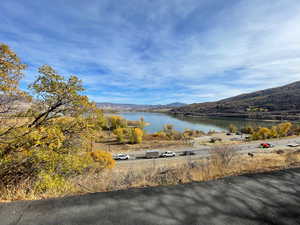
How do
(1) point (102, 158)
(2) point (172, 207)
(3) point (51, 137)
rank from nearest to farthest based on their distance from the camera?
(2) point (172, 207)
(3) point (51, 137)
(1) point (102, 158)

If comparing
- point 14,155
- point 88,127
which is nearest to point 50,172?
point 14,155

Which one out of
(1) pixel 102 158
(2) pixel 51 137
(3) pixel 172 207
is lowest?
(1) pixel 102 158

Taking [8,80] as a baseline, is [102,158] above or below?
below

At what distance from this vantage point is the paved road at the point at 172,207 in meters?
2.20

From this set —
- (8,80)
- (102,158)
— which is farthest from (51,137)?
(102,158)

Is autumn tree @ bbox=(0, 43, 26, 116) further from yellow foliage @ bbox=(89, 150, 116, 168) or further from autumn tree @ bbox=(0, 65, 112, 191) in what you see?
yellow foliage @ bbox=(89, 150, 116, 168)

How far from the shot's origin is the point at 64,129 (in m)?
5.38

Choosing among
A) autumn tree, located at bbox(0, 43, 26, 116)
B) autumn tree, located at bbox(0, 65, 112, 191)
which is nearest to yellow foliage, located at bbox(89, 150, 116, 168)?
autumn tree, located at bbox(0, 65, 112, 191)

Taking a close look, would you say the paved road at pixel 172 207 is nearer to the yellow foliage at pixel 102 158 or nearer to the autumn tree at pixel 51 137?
the autumn tree at pixel 51 137

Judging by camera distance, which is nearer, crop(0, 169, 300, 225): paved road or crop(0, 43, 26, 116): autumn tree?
crop(0, 169, 300, 225): paved road

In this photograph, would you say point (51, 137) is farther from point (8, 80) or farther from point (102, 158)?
point (102, 158)

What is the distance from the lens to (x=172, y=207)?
2.50m

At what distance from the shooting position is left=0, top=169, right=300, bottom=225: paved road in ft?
7.23

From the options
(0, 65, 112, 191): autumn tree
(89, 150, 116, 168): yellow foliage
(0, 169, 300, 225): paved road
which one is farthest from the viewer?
(89, 150, 116, 168): yellow foliage
